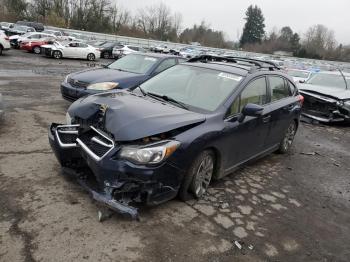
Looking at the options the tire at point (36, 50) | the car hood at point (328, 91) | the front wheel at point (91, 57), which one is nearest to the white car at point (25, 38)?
the tire at point (36, 50)

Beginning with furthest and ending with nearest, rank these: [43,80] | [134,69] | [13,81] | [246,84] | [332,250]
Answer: [43,80] < [13,81] < [134,69] < [246,84] < [332,250]

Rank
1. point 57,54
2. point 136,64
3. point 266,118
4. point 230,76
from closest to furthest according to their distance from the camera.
Result: point 230,76
point 266,118
point 136,64
point 57,54

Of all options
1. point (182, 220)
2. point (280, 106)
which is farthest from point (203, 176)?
point (280, 106)

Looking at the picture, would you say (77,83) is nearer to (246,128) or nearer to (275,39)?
(246,128)

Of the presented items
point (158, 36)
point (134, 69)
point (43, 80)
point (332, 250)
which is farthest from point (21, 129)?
point (158, 36)

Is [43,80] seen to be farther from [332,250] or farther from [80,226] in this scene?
[332,250]

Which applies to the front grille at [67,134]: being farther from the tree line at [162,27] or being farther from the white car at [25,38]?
the tree line at [162,27]

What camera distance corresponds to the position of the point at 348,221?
4.61 m

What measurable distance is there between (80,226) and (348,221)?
3.39 m

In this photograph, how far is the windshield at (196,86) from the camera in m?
4.73

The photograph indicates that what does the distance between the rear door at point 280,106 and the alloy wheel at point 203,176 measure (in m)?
1.74

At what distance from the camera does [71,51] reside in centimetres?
2650

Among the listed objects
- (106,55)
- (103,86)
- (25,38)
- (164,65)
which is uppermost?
(164,65)

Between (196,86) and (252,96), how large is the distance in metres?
0.87
